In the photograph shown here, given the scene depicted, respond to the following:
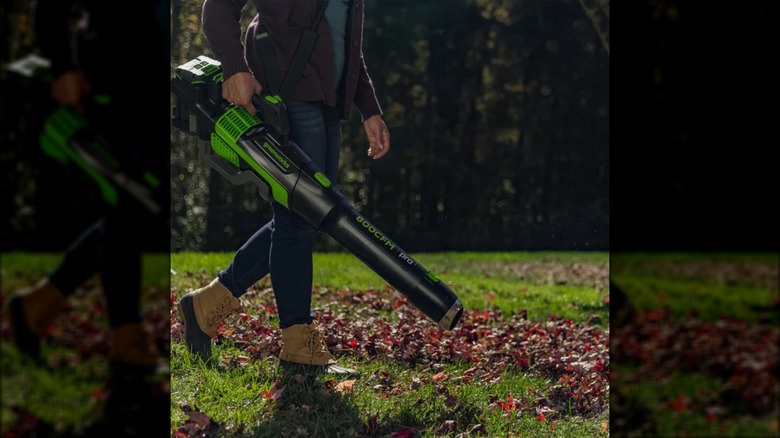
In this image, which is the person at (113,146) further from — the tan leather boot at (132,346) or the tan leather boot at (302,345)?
the tan leather boot at (302,345)

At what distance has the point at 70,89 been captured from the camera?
206cm

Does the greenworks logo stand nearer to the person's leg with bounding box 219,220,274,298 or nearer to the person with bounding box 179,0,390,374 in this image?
the person with bounding box 179,0,390,374

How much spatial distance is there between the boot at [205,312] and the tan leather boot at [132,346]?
6.04 ft

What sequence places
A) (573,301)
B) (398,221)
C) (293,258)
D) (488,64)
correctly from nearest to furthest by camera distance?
(293,258) → (573,301) → (398,221) → (488,64)

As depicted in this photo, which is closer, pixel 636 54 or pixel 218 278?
pixel 636 54

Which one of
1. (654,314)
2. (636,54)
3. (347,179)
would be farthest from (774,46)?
(347,179)

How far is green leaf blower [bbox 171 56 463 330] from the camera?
11.7ft

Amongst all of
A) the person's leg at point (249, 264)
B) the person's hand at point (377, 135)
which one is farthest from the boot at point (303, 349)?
the person's hand at point (377, 135)

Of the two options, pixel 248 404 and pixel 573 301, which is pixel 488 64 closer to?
pixel 573 301

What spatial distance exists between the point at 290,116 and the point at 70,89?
169 centimetres

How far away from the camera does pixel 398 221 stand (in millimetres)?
9727

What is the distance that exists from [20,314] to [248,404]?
5.66 feet

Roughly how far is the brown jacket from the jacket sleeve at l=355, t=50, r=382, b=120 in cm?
25

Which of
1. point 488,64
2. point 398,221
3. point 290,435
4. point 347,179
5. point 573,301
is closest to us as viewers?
point 290,435
